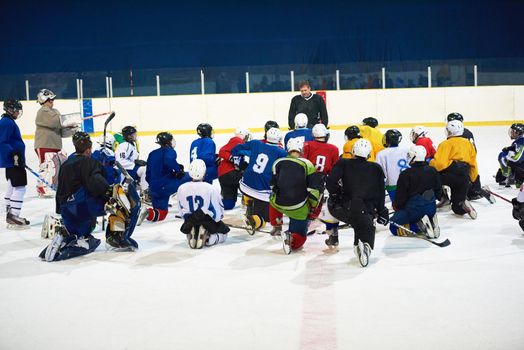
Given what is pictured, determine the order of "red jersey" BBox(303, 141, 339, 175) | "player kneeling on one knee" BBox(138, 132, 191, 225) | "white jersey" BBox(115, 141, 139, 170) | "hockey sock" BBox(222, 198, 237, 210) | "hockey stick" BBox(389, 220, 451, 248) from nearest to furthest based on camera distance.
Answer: "hockey stick" BBox(389, 220, 451, 248) < "red jersey" BBox(303, 141, 339, 175) < "player kneeling on one knee" BBox(138, 132, 191, 225) < "hockey sock" BBox(222, 198, 237, 210) < "white jersey" BBox(115, 141, 139, 170)

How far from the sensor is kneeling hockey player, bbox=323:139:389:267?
6184 mm

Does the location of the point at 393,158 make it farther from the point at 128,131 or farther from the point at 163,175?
the point at 128,131

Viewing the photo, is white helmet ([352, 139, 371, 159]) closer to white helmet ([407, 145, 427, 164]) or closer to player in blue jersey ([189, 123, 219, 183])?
white helmet ([407, 145, 427, 164])

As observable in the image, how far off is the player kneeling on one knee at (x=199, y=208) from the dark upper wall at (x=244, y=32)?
19641 millimetres

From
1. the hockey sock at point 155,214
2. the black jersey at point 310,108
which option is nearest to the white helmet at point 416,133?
the black jersey at point 310,108

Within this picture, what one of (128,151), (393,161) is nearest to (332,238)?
(393,161)

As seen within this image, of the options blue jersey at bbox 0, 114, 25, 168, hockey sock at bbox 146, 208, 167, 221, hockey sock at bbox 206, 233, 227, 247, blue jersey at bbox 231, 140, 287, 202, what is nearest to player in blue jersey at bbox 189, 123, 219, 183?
hockey sock at bbox 146, 208, 167, 221

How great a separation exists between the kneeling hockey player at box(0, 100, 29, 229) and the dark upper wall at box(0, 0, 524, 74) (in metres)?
18.5

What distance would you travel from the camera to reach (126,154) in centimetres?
932

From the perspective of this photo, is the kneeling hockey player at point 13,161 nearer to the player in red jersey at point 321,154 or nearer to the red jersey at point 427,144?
the player in red jersey at point 321,154

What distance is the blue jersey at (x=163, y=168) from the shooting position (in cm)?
839

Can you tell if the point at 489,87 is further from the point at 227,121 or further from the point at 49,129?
the point at 49,129

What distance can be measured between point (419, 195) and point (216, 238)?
6.21 feet

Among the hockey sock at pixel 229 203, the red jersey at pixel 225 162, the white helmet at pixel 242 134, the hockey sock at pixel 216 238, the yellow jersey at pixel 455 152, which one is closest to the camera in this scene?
the hockey sock at pixel 216 238
